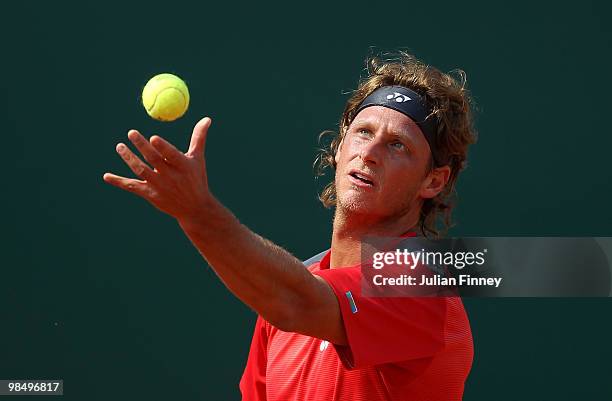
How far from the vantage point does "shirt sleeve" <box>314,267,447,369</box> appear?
257cm

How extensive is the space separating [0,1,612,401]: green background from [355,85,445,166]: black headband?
172 centimetres

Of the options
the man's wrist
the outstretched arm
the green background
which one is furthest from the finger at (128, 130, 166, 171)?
the green background

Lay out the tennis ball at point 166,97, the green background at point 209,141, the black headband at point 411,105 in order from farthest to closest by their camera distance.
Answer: the green background at point 209,141 → the black headband at point 411,105 → the tennis ball at point 166,97

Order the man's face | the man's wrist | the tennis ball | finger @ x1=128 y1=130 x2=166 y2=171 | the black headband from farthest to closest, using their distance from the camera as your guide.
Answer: the black headband, the man's face, the tennis ball, the man's wrist, finger @ x1=128 y1=130 x2=166 y2=171

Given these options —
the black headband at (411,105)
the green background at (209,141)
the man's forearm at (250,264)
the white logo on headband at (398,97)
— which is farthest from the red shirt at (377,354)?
the green background at (209,141)

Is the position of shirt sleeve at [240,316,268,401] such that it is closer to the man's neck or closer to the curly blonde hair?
the man's neck

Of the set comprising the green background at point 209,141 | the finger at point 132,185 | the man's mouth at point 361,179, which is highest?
the green background at point 209,141

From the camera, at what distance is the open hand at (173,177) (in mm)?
2143

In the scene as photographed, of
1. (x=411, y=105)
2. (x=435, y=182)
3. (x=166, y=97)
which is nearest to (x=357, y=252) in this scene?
(x=435, y=182)

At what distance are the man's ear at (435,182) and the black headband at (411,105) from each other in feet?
0.09

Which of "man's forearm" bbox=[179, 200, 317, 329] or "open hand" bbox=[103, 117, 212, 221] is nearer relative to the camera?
"open hand" bbox=[103, 117, 212, 221]

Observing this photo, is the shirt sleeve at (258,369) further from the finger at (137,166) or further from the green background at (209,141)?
the green background at (209,141)

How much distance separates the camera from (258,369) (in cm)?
326

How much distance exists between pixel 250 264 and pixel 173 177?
0.29 metres
